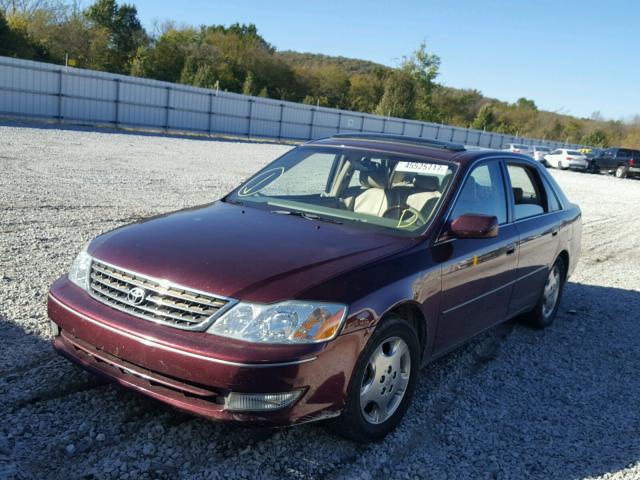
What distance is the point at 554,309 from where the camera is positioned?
623 cm

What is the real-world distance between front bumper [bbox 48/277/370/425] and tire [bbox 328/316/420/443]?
11 centimetres

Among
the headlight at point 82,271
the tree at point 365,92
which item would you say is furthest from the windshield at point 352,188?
the tree at point 365,92

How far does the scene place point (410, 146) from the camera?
4.73m

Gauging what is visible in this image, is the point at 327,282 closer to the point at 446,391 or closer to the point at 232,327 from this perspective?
the point at 232,327

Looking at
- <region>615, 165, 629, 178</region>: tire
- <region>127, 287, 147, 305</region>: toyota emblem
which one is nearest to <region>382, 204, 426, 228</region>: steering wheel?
<region>127, 287, 147, 305</region>: toyota emblem

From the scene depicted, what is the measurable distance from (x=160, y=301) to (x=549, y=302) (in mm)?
4347

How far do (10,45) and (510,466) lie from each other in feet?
155

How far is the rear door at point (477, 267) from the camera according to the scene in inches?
156

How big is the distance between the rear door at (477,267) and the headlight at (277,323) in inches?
46.2

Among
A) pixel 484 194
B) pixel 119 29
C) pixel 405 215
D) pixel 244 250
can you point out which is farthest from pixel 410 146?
pixel 119 29

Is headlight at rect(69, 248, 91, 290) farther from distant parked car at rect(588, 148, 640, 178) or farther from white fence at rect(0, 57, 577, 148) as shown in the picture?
distant parked car at rect(588, 148, 640, 178)

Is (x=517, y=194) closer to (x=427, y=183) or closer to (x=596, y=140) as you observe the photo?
(x=427, y=183)

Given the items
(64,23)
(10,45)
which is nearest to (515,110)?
(64,23)

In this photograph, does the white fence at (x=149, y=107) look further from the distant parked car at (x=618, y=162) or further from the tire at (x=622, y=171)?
the tire at (x=622, y=171)
